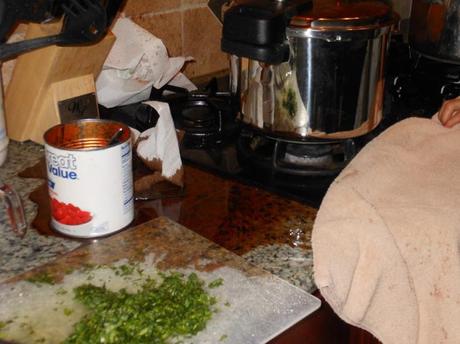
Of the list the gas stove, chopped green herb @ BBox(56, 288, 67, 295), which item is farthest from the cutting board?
the gas stove

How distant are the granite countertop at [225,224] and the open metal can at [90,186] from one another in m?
0.03

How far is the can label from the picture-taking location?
67cm

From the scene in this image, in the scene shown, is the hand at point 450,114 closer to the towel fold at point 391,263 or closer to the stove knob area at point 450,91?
the towel fold at point 391,263

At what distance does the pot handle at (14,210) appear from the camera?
0.68 m

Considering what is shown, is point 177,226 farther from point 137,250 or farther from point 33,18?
point 33,18

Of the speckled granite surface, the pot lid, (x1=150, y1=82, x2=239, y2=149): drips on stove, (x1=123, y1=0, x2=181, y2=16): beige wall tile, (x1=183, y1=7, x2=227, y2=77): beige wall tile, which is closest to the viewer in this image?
the speckled granite surface

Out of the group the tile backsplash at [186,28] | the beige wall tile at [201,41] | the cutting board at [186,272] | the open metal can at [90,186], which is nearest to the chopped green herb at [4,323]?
the cutting board at [186,272]

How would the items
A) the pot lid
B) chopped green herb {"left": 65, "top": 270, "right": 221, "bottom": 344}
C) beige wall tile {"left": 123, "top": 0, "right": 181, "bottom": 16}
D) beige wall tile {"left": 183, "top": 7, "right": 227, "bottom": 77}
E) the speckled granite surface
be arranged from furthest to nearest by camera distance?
beige wall tile {"left": 183, "top": 7, "right": 227, "bottom": 77} < beige wall tile {"left": 123, "top": 0, "right": 181, "bottom": 16} < the pot lid < the speckled granite surface < chopped green herb {"left": 65, "top": 270, "right": 221, "bottom": 344}

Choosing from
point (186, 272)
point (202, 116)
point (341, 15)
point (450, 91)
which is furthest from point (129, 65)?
point (450, 91)

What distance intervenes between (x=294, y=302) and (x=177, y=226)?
0.63 ft

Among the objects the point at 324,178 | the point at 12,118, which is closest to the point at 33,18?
the point at 12,118

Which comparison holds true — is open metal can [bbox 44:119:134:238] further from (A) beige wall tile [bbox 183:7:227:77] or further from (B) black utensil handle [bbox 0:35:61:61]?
(A) beige wall tile [bbox 183:7:227:77]

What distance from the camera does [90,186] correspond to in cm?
67

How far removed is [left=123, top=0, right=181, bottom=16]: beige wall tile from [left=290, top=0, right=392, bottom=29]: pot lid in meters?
0.39
